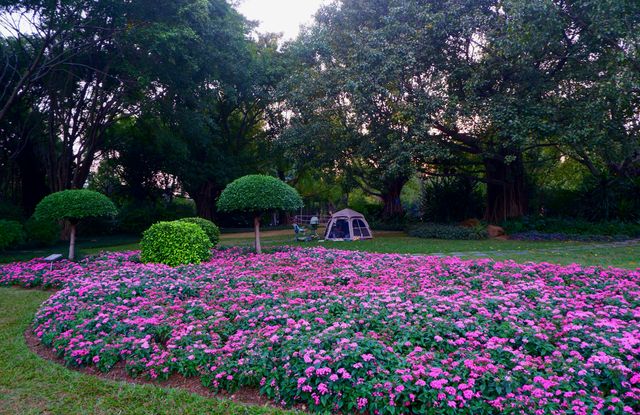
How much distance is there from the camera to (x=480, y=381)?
3.02 m

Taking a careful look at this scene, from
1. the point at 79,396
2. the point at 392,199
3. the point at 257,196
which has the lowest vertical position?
the point at 79,396

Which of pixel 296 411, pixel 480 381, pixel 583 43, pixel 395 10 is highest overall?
pixel 395 10

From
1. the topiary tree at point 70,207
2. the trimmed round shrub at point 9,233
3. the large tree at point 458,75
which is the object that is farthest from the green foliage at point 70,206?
the large tree at point 458,75

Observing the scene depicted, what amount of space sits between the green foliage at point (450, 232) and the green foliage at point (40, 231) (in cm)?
1428

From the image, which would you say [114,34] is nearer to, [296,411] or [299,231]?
[299,231]

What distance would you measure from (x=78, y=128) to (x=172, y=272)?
585 inches

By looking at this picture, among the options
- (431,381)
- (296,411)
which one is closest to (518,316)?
(431,381)

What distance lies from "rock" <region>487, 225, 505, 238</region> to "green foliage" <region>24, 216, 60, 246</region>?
16441 mm

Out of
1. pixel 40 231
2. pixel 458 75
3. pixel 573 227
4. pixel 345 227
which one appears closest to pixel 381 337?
pixel 458 75

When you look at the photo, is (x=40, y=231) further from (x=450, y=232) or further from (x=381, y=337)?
(x=381, y=337)

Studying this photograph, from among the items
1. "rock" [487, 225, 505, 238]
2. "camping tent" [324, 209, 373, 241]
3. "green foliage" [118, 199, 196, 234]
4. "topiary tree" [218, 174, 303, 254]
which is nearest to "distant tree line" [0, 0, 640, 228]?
"rock" [487, 225, 505, 238]

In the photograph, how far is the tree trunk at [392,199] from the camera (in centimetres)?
2659

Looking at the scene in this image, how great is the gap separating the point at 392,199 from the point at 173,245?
19.7 m

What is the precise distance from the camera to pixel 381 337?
3785 mm
